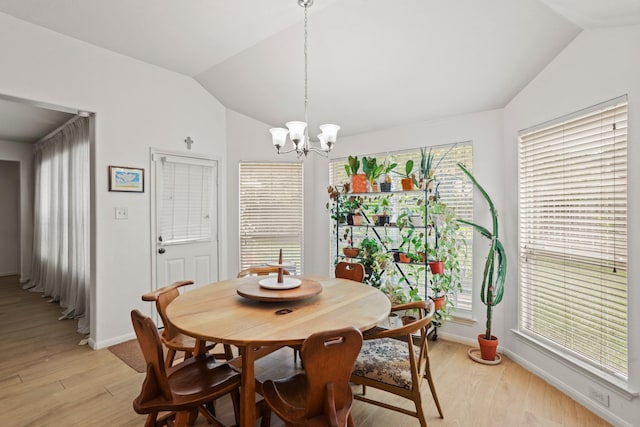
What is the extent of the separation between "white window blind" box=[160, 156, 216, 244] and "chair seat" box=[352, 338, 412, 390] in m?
2.67

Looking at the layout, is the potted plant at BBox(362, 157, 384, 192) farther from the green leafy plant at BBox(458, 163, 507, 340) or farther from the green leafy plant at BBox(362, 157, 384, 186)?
the green leafy plant at BBox(458, 163, 507, 340)

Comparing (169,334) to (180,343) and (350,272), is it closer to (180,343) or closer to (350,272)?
(180,343)

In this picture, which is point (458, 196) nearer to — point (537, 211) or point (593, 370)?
point (537, 211)

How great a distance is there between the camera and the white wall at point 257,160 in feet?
14.1

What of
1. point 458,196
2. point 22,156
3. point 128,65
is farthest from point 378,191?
point 22,156

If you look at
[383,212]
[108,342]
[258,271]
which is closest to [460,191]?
[383,212]

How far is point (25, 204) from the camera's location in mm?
5949

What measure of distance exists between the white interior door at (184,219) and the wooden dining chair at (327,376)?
2.77m

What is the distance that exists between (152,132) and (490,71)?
11.0ft

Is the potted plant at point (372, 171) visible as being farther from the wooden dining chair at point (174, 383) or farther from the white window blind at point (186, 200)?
the wooden dining chair at point (174, 383)

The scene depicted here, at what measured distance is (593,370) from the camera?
7.30 feet

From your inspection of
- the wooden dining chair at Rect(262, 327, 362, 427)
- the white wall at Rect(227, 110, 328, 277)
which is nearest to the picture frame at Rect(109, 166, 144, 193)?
the white wall at Rect(227, 110, 328, 277)

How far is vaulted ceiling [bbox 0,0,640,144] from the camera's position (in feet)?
7.44

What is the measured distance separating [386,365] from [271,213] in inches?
112
